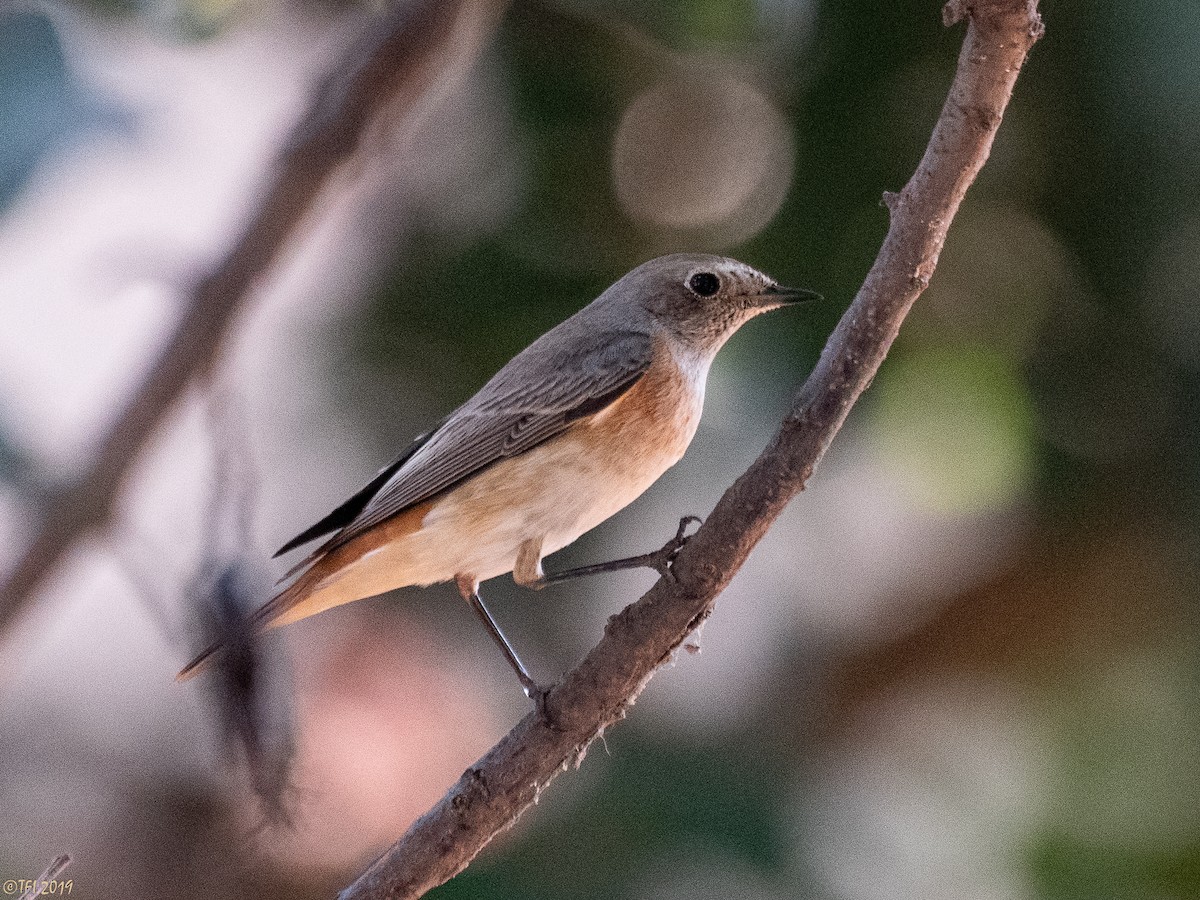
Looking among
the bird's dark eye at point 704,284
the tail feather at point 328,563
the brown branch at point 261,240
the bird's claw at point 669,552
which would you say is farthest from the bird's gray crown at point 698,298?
the brown branch at point 261,240

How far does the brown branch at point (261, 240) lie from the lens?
5.37ft

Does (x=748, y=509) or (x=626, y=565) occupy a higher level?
(x=748, y=509)

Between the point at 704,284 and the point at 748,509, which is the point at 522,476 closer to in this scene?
the point at 704,284

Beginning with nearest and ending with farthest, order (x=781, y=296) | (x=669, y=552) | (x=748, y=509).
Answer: (x=748, y=509) → (x=669, y=552) → (x=781, y=296)

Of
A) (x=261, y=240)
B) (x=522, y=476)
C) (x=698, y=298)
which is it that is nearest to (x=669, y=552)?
(x=522, y=476)

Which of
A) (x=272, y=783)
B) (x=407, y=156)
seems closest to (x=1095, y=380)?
(x=407, y=156)

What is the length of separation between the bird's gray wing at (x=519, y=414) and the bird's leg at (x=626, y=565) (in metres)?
0.22

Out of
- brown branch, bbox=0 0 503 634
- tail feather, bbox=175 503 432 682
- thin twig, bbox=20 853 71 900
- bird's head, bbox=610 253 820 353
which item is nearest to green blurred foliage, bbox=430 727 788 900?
tail feather, bbox=175 503 432 682

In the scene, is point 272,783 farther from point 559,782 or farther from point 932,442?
point 932,442

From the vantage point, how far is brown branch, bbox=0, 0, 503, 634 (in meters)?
1.64

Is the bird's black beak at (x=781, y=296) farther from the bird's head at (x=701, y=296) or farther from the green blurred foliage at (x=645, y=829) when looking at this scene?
the green blurred foliage at (x=645, y=829)

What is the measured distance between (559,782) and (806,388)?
1357 millimetres

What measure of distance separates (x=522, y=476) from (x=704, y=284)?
62 centimetres

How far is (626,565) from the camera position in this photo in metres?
2.40
